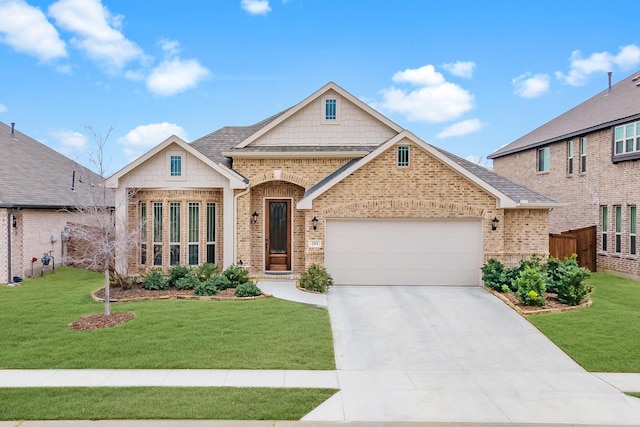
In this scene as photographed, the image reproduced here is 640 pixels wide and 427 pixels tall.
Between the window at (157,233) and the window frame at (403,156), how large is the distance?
872 centimetres

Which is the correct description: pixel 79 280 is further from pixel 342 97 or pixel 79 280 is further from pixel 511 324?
pixel 511 324

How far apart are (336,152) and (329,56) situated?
5.35 meters

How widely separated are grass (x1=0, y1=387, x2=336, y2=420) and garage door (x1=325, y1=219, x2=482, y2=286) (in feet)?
24.7

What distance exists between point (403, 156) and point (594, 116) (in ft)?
40.3

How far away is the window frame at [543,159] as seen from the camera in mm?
22273

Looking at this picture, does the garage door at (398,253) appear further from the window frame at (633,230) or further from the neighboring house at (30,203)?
the neighboring house at (30,203)

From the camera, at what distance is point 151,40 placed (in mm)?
19078

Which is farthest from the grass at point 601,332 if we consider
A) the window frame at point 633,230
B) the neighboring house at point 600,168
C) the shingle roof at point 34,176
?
the shingle roof at point 34,176

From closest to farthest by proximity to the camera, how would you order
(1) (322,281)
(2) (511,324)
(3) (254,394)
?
(3) (254,394) < (2) (511,324) < (1) (322,281)

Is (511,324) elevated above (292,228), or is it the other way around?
(292,228)

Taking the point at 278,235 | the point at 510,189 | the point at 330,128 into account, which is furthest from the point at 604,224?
the point at 278,235

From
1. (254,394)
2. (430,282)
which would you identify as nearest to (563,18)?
(430,282)

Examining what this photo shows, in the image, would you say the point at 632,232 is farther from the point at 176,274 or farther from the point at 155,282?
the point at 155,282

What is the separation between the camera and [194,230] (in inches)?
581
